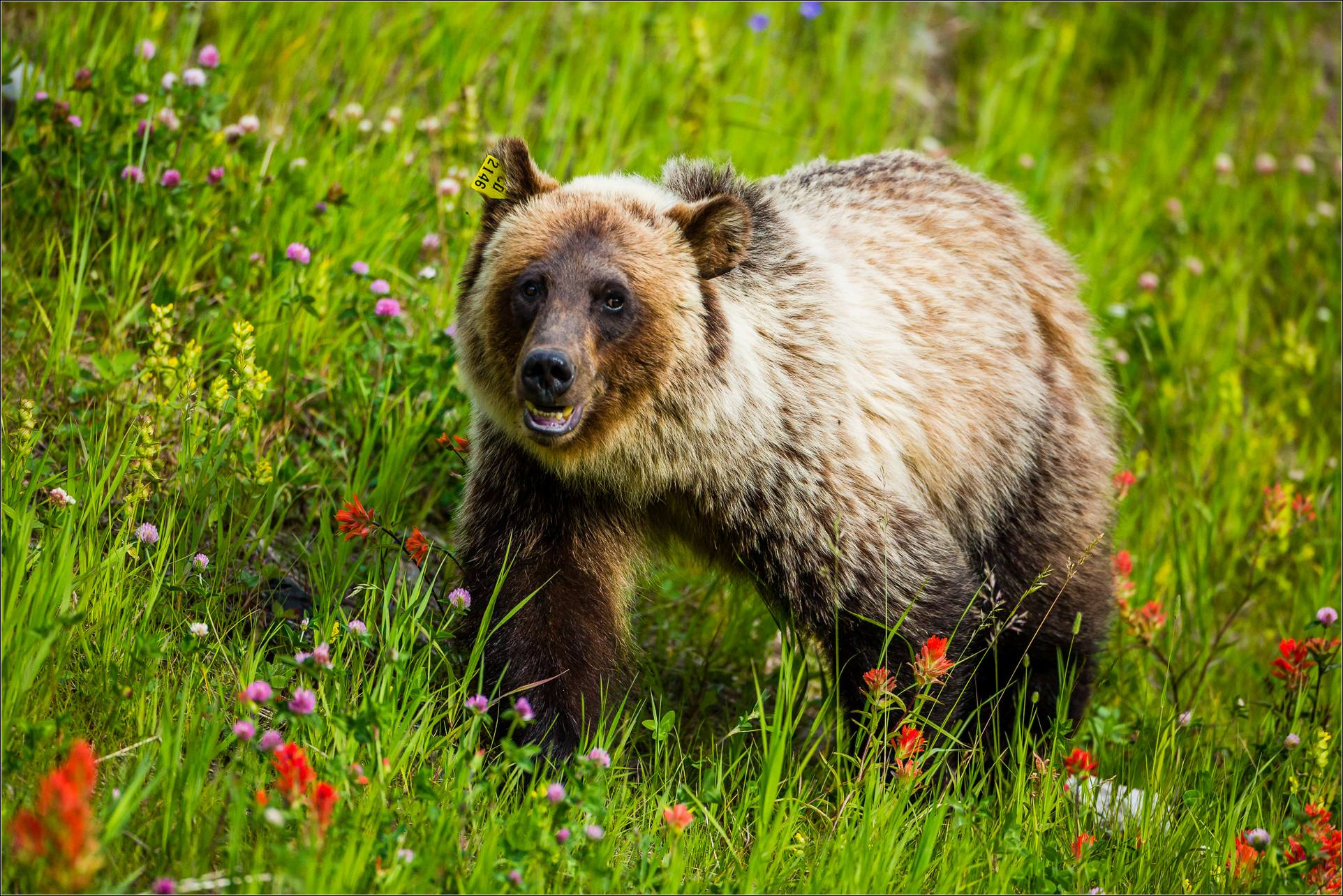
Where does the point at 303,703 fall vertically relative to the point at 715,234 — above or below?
below

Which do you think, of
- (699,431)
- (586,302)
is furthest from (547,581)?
(586,302)

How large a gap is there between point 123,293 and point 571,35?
3342 millimetres

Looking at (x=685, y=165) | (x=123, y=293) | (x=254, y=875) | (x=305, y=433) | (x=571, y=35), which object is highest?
(x=571, y=35)

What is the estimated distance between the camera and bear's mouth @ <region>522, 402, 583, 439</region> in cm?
408

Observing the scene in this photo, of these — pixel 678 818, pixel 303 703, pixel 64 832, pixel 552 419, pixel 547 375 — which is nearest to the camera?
pixel 64 832

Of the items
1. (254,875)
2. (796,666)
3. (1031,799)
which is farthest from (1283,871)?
(254,875)

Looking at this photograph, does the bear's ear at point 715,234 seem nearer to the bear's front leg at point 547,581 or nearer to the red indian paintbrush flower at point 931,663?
the bear's front leg at point 547,581

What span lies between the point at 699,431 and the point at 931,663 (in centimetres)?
110

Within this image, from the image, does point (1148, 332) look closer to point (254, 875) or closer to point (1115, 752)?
point (1115, 752)

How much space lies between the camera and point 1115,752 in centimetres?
500

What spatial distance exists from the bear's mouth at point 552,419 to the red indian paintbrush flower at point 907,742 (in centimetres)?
141

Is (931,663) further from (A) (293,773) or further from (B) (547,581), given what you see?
(A) (293,773)

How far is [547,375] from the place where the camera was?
13.1ft

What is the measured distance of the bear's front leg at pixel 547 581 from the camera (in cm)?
434
